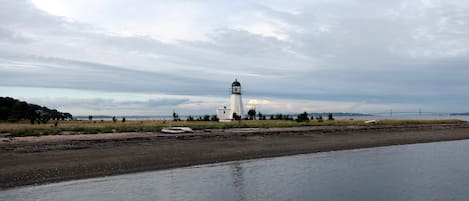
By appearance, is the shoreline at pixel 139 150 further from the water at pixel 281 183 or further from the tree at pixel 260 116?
the tree at pixel 260 116

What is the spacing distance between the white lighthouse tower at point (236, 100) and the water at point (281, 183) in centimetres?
3639

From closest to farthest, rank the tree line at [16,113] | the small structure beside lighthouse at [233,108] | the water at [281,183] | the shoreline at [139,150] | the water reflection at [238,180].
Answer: the water at [281,183] → the water reflection at [238,180] → the shoreline at [139,150] → the tree line at [16,113] → the small structure beside lighthouse at [233,108]

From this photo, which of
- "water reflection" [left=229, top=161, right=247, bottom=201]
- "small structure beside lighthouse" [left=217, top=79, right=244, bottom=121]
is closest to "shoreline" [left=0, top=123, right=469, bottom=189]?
"water reflection" [left=229, top=161, right=247, bottom=201]

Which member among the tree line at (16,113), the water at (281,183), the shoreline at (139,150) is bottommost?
the water at (281,183)

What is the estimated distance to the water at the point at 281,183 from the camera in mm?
18500

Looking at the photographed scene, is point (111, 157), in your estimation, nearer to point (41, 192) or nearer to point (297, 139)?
point (41, 192)

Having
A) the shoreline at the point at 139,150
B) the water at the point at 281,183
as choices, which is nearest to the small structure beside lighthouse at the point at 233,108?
the shoreline at the point at 139,150

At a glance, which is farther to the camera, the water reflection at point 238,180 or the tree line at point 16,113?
the tree line at point 16,113

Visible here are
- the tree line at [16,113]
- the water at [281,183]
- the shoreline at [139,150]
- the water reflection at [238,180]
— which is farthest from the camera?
the tree line at [16,113]

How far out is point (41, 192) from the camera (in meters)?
18.0

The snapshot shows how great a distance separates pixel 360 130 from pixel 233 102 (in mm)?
20245

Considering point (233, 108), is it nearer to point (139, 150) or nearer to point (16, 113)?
point (16, 113)

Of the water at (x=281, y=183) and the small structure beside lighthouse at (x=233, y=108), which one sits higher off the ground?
the small structure beside lighthouse at (x=233, y=108)

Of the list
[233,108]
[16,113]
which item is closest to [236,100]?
[233,108]
